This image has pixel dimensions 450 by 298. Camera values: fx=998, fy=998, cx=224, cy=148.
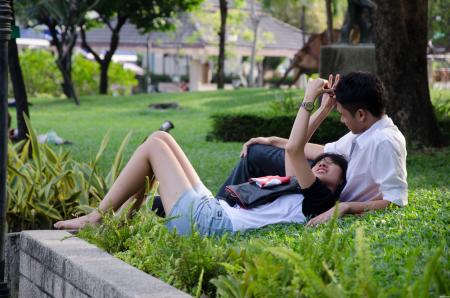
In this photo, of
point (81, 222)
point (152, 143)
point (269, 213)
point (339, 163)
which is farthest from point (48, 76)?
point (269, 213)

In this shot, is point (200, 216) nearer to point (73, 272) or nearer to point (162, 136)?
point (162, 136)

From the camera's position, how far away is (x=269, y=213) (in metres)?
5.17

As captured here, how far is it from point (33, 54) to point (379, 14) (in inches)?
895

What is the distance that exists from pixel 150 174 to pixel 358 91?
1.24 meters

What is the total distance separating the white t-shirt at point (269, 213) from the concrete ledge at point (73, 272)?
2.41 ft

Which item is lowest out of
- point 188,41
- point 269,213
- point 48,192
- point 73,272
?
point 188,41

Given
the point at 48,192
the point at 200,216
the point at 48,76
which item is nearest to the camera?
the point at 200,216

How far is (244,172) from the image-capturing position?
234 inches

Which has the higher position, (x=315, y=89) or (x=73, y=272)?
(x=315, y=89)

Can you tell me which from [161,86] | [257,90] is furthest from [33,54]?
[161,86]

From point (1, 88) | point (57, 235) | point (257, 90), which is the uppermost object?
point (1, 88)

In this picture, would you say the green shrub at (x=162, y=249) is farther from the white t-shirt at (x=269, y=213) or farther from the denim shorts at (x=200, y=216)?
the white t-shirt at (x=269, y=213)

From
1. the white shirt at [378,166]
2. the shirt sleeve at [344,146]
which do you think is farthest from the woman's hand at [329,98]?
the white shirt at [378,166]

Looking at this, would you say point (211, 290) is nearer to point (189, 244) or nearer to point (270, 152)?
point (189, 244)
